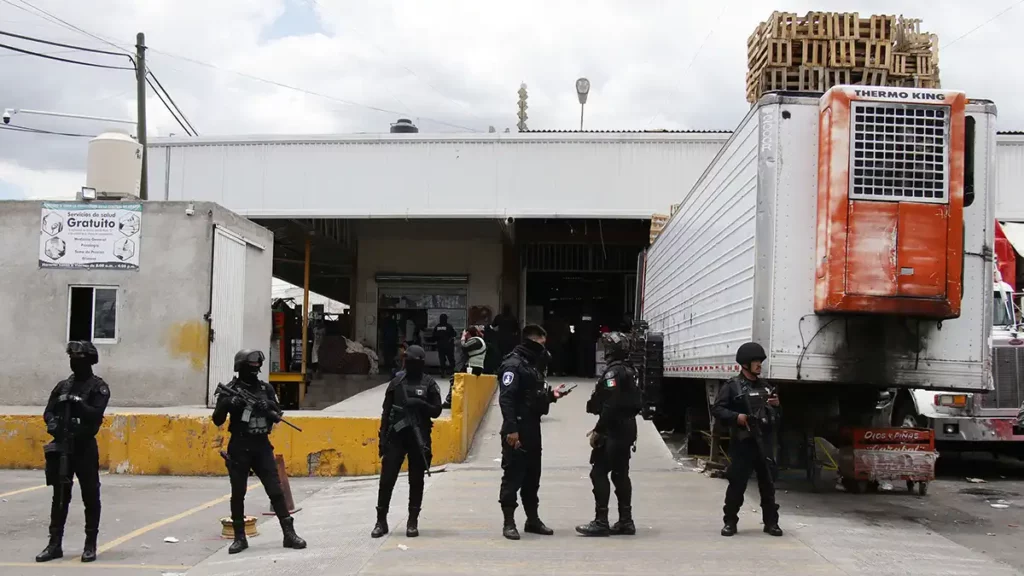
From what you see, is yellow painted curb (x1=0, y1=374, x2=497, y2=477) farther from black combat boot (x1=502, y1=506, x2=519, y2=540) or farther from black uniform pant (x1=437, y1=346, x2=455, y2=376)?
black uniform pant (x1=437, y1=346, x2=455, y2=376)

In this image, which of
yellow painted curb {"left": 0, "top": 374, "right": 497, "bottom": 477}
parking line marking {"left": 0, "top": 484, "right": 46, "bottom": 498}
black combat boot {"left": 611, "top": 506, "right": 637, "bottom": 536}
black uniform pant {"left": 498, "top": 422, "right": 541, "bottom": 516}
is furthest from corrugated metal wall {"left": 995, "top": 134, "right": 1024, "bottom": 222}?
parking line marking {"left": 0, "top": 484, "right": 46, "bottom": 498}

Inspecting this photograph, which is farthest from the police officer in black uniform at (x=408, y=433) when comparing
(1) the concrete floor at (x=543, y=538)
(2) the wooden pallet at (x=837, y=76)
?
(2) the wooden pallet at (x=837, y=76)

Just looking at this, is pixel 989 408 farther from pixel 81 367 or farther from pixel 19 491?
pixel 19 491

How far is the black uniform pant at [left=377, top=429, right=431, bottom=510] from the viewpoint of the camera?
743 cm

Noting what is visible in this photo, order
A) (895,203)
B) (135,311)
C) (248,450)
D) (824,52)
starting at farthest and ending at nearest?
(135,311)
(824,52)
(895,203)
(248,450)

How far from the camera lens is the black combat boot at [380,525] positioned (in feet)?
24.6

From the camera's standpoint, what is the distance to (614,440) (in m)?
7.54

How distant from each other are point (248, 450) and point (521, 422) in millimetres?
2167

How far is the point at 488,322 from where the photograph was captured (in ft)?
83.9

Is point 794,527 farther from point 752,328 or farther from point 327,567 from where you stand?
point 327,567

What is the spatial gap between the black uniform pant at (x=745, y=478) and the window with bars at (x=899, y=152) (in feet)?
7.69

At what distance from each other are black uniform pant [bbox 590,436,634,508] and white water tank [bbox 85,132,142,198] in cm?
1113

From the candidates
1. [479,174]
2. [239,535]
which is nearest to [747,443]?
[239,535]

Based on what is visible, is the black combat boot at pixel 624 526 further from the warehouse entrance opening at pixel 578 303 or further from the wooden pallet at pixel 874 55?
the warehouse entrance opening at pixel 578 303
